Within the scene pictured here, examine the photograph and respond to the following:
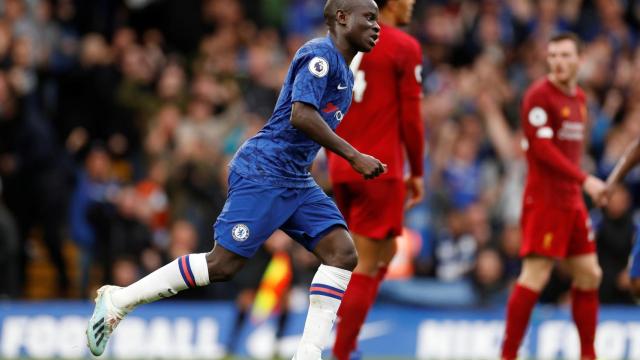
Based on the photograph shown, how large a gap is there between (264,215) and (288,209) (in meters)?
0.17

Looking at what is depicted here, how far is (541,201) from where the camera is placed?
33.9 feet

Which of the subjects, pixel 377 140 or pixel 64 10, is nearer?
pixel 377 140

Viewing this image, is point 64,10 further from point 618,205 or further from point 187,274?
point 187,274

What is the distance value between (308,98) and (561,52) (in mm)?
3334

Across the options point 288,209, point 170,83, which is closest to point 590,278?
point 288,209

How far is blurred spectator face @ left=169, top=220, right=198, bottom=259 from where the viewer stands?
623 inches

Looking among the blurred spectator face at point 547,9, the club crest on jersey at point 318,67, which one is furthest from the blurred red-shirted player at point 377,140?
the blurred spectator face at point 547,9

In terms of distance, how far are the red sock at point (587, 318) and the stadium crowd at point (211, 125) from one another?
5.21m

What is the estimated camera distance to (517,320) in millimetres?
10133

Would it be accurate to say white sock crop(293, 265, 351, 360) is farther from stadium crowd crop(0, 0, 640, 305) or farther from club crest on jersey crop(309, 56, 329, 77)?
stadium crowd crop(0, 0, 640, 305)

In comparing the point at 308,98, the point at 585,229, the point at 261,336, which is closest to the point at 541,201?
the point at 585,229

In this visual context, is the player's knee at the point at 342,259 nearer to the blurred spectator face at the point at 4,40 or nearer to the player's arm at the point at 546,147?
the player's arm at the point at 546,147

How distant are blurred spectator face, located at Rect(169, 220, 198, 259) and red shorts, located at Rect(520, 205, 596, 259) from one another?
251 inches

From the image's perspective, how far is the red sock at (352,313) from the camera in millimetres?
9492
